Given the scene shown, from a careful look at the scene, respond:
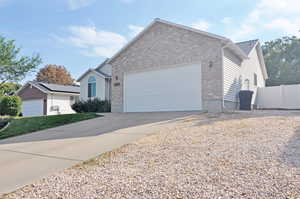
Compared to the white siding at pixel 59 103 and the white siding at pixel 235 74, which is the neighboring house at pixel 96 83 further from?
the white siding at pixel 235 74

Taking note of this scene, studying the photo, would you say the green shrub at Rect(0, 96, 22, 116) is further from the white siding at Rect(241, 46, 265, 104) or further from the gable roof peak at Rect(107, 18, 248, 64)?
the white siding at Rect(241, 46, 265, 104)

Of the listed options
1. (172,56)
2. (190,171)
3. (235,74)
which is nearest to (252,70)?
(235,74)

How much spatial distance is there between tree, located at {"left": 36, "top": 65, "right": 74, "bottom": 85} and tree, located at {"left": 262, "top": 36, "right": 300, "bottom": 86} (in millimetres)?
34007

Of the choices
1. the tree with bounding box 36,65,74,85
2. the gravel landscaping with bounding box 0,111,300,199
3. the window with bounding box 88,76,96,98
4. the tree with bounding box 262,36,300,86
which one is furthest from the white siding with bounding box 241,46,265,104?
the tree with bounding box 36,65,74,85

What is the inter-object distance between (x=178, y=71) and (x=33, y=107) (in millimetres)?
17729

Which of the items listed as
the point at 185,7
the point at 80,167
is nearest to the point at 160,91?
the point at 185,7

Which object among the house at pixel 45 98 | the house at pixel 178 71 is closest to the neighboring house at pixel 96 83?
the house at pixel 45 98

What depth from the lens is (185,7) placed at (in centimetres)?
1058

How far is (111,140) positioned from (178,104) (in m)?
6.18

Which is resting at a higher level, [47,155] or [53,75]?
[53,75]

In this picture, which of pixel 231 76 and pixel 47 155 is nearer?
pixel 47 155

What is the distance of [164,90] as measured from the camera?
39.1ft

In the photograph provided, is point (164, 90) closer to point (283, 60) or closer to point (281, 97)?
point (281, 97)

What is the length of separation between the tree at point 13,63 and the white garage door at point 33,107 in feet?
12.8
